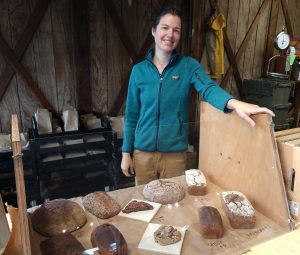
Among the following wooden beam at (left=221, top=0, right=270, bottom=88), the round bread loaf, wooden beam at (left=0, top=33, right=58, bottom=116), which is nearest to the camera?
the round bread loaf

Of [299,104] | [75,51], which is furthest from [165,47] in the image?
[299,104]

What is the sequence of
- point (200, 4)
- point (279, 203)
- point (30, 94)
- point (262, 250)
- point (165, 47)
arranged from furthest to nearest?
1. point (200, 4)
2. point (30, 94)
3. point (165, 47)
4. point (279, 203)
5. point (262, 250)

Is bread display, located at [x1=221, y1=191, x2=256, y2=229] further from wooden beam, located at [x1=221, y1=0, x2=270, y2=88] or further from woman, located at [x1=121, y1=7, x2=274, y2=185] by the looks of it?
wooden beam, located at [x1=221, y1=0, x2=270, y2=88]

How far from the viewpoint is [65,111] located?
2852 mm

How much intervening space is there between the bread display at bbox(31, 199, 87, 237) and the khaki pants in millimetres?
433

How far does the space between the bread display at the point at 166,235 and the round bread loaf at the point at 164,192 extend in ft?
0.57

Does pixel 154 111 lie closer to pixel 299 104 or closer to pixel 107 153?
pixel 107 153

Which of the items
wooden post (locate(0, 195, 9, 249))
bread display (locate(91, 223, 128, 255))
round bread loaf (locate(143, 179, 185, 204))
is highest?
wooden post (locate(0, 195, 9, 249))

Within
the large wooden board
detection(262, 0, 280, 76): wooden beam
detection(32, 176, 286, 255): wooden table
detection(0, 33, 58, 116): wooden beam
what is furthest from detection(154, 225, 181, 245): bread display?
detection(262, 0, 280, 76): wooden beam

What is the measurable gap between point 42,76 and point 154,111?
5.89ft

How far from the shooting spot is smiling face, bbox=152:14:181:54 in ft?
→ 4.33

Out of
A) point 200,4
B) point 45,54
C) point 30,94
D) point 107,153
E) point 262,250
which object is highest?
point 200,4

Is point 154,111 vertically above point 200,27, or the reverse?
point 200,27

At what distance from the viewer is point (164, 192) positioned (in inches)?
44.1
